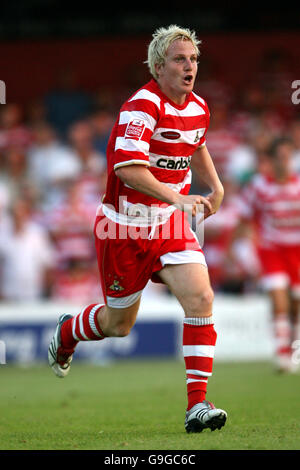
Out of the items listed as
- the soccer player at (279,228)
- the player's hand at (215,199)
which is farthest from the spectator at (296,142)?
the player's hand at (215,199)

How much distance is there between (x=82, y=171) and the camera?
13.2 meters

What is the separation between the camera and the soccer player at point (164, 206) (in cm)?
552

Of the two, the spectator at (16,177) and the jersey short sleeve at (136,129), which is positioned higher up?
the jersey short sleeve at (136,129)

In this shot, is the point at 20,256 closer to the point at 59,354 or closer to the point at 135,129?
the point at 59,354

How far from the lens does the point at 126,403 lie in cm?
735

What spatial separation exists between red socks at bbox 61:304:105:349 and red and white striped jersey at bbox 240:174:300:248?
13.9 feet

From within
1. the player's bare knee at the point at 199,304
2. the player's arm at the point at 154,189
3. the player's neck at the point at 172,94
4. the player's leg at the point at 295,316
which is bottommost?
the player's leg at the point at 295,316

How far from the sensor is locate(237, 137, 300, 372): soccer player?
403 inches

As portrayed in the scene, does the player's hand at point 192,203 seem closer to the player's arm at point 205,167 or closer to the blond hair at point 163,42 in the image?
the player's arm at point 205,167

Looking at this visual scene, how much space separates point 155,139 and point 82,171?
7590 millimetres

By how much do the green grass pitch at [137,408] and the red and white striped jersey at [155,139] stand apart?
4.87 ft

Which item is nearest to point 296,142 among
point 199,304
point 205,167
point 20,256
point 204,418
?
point 20,256

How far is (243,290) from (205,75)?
12.2 feet
